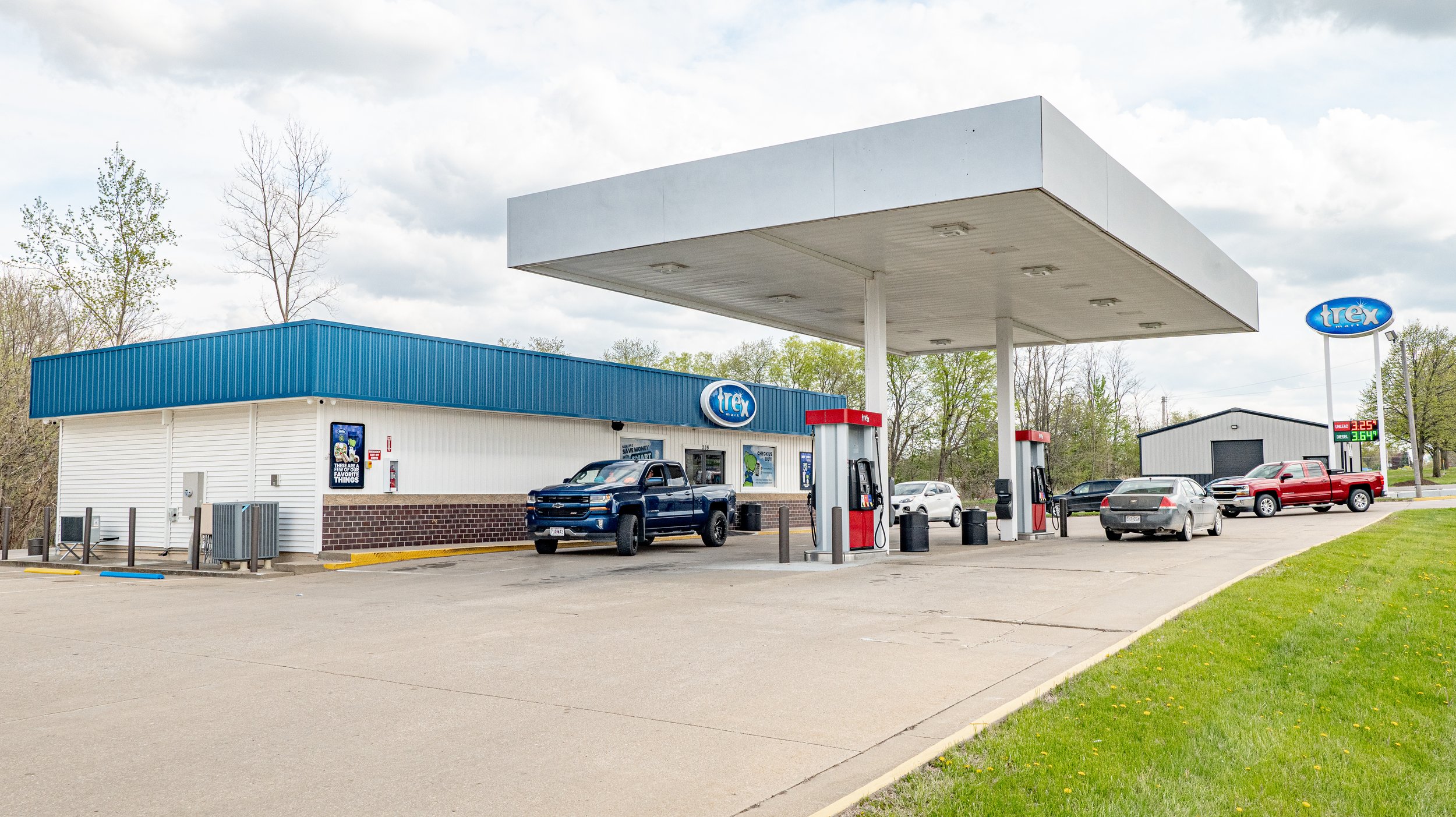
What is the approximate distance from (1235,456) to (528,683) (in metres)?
56.3

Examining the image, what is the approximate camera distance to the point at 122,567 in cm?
2095

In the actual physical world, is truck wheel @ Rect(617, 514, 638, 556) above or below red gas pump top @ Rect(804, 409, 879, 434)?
below

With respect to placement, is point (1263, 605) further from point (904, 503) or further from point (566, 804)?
point (904, 503)

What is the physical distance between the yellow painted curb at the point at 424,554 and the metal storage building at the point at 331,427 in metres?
0.37

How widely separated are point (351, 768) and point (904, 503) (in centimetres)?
2783

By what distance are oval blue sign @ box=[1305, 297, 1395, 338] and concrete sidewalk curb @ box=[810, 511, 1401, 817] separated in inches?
1547

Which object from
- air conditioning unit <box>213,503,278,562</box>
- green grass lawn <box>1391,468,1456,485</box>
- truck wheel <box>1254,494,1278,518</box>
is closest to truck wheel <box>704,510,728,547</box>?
air conditioning unit <box>213,503,278,562</box>

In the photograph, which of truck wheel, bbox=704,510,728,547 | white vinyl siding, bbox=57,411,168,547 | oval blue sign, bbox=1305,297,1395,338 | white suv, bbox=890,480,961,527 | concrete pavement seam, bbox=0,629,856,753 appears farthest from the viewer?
oval blue sign, bbox=1305,297,1395,338

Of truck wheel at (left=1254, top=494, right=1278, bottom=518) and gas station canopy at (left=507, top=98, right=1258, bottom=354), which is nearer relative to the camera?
gas station canopy at (left=507, top=98, right=1258, bottom=354)

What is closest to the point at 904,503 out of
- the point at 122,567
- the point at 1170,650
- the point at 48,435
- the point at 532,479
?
the point at 532,479

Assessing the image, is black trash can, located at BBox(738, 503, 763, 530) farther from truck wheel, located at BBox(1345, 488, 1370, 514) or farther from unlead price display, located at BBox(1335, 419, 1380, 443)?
unlead price display, located at BBox(1335, 419, 1380, 443)

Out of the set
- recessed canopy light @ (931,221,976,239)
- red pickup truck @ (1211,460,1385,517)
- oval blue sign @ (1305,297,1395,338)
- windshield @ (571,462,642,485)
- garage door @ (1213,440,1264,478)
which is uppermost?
oval blue sign @ (1305,297,1395,338)

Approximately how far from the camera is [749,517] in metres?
29.2

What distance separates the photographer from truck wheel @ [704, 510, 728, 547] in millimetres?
24500
